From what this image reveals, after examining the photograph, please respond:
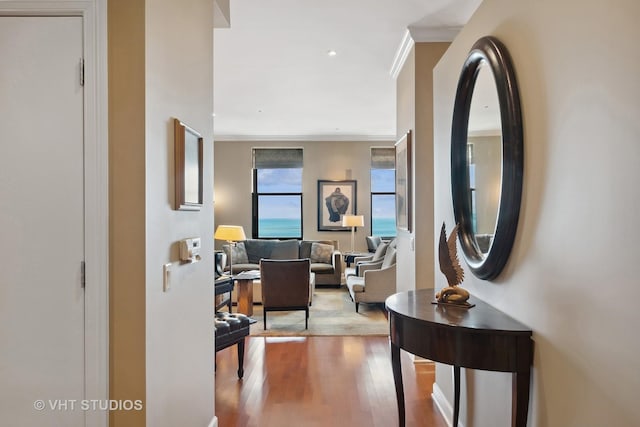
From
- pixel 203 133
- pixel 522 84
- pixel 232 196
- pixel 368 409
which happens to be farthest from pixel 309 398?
pixel 232 196

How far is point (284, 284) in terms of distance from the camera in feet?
15.7

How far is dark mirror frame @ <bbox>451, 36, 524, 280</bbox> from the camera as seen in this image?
1616 mm

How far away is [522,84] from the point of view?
1.61m

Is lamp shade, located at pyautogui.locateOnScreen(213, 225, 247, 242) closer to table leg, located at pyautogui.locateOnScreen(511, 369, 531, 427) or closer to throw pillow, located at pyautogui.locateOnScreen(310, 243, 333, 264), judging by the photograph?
throw pillow, located at pyautogui.locateOnScreen(310, 243, 333, 264)

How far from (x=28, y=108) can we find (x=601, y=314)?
6.62 ft

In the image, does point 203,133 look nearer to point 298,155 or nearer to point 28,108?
point 28,108

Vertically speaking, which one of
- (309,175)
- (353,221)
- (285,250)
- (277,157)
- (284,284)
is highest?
(277,157)

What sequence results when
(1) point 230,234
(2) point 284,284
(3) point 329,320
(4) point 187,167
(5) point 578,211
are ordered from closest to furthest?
(5) point 578,211 → (4) point 187,167 → (2) point 284,284 → (3) point 329,320 → (1) point 230,234

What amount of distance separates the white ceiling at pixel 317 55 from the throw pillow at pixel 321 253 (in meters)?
2.29

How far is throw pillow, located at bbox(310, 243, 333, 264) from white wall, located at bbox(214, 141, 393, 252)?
32.5 inches

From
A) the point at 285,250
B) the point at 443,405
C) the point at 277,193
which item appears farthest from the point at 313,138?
the point at 443,405

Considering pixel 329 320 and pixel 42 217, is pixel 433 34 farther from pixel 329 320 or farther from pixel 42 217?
pixel 329 320

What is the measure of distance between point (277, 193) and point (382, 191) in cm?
220

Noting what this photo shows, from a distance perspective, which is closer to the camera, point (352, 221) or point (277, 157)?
point (352, 221)
